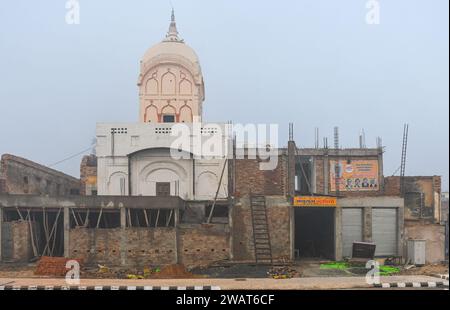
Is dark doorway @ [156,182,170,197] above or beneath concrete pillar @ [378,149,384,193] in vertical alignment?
beneath

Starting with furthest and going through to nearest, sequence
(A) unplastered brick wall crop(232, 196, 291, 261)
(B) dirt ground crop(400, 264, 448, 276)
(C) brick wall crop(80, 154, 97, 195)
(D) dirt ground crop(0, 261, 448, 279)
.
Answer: (C) brick wall crop(80, 154, 97, 195)
(A) unplastered brick wall crop(232, 196, 291, 261)
(B) dirt ground crop(400, 264, 448, 276)
(D) dirt ground crop(0, 261, 448, 279)

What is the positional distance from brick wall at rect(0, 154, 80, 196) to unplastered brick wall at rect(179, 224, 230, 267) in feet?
40.7

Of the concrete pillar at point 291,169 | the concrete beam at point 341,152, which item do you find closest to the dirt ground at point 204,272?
the concrete pillar at point 291,169

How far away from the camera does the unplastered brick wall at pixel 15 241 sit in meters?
23.0

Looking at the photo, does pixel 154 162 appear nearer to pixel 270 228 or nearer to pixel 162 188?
pixel 162 188

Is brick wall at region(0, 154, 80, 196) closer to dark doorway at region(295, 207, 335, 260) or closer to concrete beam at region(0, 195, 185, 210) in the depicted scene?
concrete beam at region(0, 195, 185, 210)

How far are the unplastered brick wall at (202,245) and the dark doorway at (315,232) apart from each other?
5392mm

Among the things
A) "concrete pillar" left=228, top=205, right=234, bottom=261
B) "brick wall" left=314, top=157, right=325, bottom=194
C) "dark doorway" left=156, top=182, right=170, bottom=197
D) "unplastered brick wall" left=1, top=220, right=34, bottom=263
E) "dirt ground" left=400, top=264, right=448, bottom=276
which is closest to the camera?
"dirt ground" left=400, top=264, right=448, bottom=276

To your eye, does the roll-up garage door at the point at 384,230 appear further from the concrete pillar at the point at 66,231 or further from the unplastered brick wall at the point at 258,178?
the concrete pillar at the point at 66,231

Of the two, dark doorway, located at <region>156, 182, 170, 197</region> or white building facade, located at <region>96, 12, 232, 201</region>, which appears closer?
white building facade, located at <region>96, 12, 232, 201</region>

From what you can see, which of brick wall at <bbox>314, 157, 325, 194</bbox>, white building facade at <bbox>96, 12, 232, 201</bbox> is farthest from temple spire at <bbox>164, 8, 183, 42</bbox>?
brick wall at <bbox>314, 157, 325, 194</bbox>

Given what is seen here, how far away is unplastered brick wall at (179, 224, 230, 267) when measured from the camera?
23031 mm
